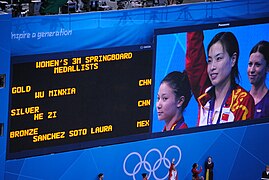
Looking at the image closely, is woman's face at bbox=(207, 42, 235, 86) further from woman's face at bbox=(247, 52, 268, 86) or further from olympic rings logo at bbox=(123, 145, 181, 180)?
olympic rings logo at bbox=(123, 145, 181, 180)

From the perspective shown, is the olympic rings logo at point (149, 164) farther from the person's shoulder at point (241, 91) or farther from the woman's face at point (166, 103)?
the person's shoulder at point (241, 91)

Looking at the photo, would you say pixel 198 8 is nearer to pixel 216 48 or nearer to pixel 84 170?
pixel 216 48

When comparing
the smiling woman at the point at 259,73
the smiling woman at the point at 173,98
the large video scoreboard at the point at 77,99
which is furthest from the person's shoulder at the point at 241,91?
the large video scoreboard at the point at 77,99

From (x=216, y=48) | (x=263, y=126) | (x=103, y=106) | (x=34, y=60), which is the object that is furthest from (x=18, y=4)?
(x=263, y=126)

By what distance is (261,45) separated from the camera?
23250 millimetres

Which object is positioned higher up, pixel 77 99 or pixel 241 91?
pixel 77 99

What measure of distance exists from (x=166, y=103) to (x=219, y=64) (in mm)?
1204

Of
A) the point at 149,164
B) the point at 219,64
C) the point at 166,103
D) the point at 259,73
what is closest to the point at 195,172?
the point at 149,164

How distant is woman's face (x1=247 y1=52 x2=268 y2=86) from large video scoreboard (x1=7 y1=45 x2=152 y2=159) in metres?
2.13

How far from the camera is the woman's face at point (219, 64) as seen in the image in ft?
74.3

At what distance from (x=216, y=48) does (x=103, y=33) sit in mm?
2318

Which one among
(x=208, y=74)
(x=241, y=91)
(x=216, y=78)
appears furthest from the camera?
(x=241, y=91)

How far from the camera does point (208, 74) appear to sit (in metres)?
22.7

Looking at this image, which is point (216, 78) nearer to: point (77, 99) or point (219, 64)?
point (219, 64)
